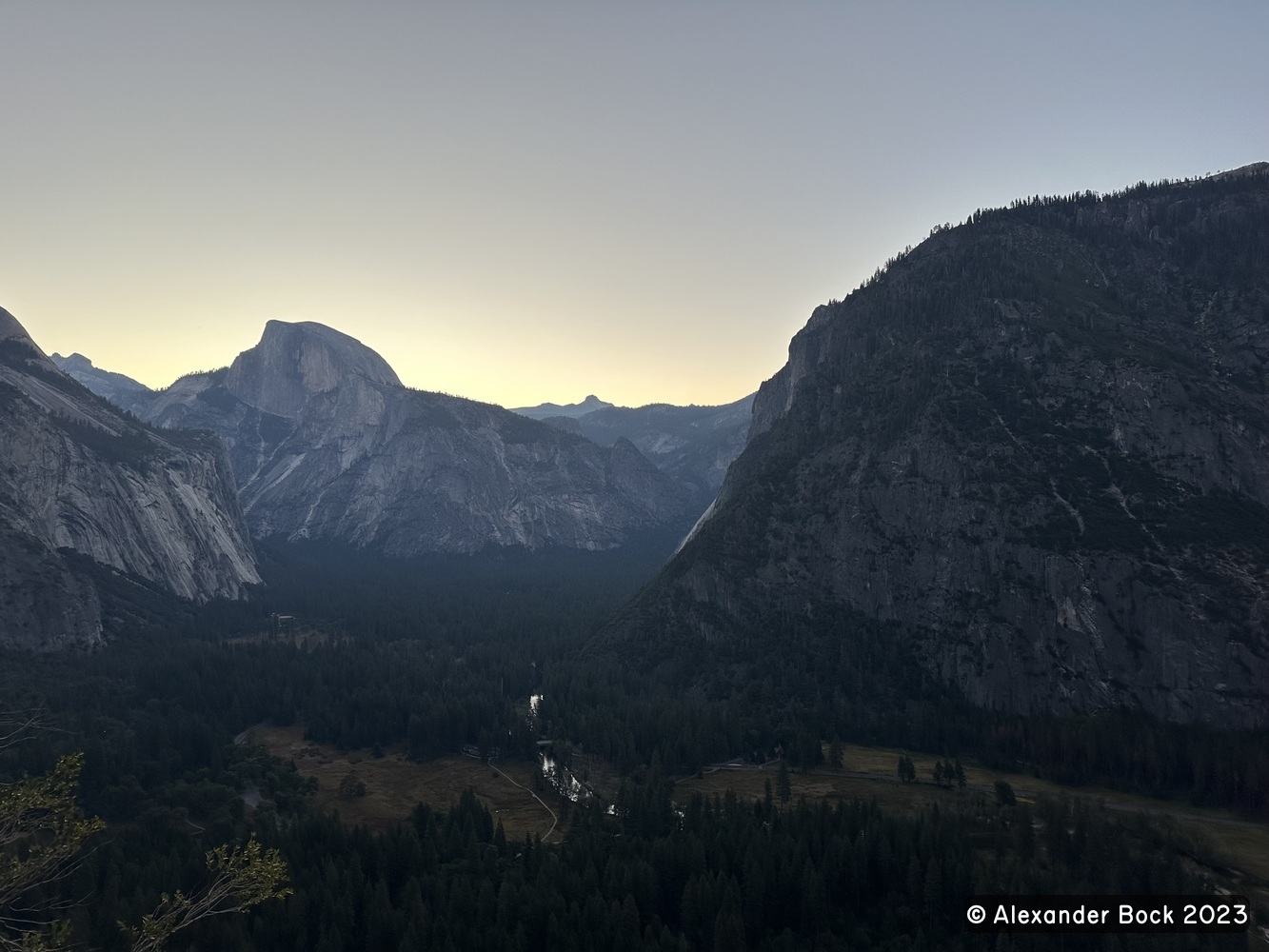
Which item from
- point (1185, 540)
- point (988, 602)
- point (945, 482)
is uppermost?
point (945, 482)

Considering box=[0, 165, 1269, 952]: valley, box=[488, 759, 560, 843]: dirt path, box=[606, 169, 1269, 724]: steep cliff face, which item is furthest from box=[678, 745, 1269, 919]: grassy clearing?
box=[606, 169, 1269, 724]: steep cliff face

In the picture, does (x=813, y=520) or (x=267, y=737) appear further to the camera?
(x=813, y=520)

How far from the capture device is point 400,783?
125 metres

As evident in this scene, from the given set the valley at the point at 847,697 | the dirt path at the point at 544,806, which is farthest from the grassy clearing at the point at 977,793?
the dirt path at the point at 544,806

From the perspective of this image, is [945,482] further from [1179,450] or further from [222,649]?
[222,649]

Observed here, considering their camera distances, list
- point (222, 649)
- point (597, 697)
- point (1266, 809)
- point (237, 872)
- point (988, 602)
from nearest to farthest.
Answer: point (237, 872) → point (1266, 809) → point (988, 602) → point (597, 697) → point (222, 649)

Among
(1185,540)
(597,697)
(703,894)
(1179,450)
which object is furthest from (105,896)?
(1179,450)

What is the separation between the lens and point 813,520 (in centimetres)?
17762

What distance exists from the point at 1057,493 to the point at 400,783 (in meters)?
122

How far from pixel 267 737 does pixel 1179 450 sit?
558ft

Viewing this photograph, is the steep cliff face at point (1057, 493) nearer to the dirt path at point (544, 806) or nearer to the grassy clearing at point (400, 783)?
the dirt path at point (544, 806)

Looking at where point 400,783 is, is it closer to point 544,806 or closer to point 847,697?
point 544,806

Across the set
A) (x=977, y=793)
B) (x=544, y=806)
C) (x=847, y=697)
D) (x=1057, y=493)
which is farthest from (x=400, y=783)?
(x=1057, y=493)


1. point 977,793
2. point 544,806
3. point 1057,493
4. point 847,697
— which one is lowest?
point 544,806
